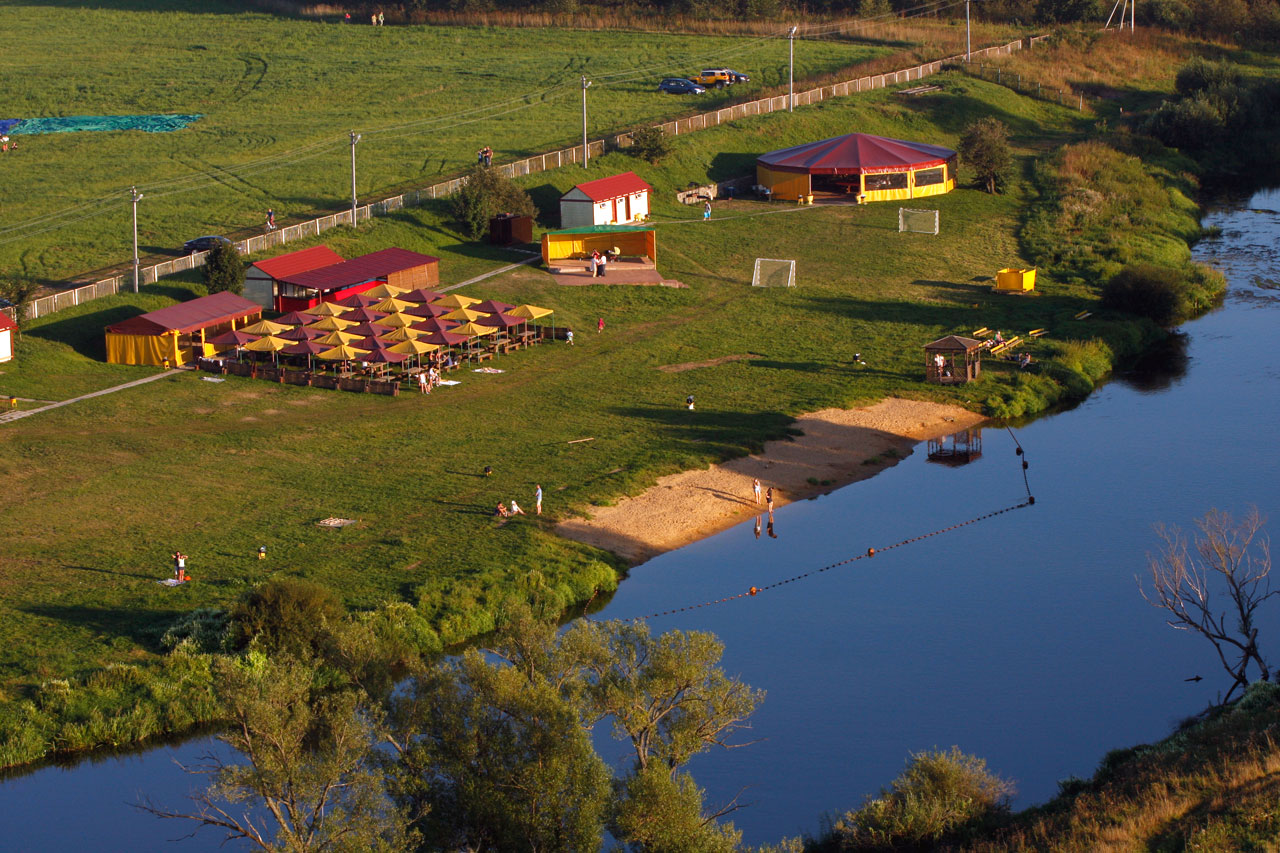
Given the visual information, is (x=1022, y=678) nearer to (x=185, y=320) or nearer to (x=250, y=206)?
(x=185, y=320)

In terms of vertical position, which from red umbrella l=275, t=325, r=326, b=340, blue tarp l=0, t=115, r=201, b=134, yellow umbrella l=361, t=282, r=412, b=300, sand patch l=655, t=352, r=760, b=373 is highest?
blue tarp l=0, t=115, r=201, b=134

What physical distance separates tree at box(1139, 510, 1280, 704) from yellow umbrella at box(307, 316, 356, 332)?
34.9 metres

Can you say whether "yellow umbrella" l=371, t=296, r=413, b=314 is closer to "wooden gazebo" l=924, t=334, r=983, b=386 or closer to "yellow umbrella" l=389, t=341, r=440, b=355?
"yellow umbrella" l=389, t=341, r=440, b=355

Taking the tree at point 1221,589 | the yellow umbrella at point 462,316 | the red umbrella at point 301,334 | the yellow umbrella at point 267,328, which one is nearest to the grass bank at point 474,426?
the yellow umbrella at point 267,328

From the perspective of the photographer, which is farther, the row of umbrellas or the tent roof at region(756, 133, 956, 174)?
the tent roof at region(756, 133, 956, 174)

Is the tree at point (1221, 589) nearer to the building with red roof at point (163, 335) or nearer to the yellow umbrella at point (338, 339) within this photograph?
the yellow umbrella at point (338, 339)

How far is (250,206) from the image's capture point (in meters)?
87.8

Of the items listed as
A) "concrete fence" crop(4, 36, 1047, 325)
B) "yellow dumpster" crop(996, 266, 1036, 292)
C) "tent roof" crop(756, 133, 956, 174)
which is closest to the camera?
"concrete fence" crop(4, 36, 1047, 325)

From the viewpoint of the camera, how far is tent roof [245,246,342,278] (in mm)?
69438

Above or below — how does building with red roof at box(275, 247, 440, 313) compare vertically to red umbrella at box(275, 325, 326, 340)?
above

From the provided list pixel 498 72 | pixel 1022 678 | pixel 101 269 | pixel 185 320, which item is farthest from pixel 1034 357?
pixel 498 72

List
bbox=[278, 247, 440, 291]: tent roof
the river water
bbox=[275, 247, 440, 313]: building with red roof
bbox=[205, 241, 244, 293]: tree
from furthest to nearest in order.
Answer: bbox=[205, 241, 244, 293]: tree
bbox=[275, 247, 440, 313]: building with red roof
bbox=[278, 247, 440, 291]: tent roof
the river water

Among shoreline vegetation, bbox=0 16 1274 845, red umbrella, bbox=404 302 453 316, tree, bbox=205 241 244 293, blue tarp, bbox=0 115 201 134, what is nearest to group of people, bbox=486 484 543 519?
shoreline vegetation, bbox=0 16 1274 845

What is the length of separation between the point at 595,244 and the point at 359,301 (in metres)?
17.9
